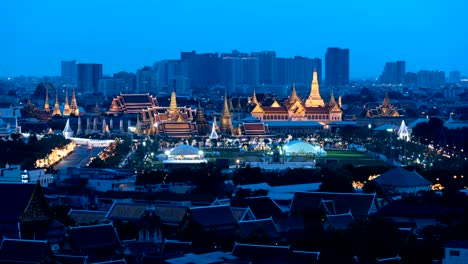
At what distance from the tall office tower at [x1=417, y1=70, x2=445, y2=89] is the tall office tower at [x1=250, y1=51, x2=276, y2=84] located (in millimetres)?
15823

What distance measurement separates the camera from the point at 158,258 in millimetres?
16734

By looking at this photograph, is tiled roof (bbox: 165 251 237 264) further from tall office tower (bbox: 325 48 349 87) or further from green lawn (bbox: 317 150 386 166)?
tall office tower (bbox: 325 48 349 87)

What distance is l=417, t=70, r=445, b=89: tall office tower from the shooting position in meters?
134

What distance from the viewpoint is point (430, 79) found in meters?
135

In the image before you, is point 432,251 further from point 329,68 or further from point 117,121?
point 329,68

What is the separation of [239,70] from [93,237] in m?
105

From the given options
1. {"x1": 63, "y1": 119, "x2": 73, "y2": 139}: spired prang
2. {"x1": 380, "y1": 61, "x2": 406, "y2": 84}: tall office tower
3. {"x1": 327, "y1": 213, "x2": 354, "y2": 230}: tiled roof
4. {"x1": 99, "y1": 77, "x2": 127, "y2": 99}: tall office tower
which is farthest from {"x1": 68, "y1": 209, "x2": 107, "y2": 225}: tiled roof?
{"x1": 380, "y1": 61, "x2": 406, "y2": 84}: tall office tower

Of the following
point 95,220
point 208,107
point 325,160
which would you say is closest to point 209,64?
point 208,107

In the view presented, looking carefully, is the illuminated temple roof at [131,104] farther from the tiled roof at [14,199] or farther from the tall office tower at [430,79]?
the tall office tower at [430,79]

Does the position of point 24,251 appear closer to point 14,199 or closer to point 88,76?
point 14,199

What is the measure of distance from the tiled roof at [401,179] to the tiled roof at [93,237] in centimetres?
1063

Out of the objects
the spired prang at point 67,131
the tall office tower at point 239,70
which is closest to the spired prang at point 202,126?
the spired prang at point 67,131

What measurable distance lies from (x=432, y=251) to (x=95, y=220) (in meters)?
6.03

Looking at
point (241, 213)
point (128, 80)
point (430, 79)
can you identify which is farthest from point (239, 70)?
point (241, 213)
